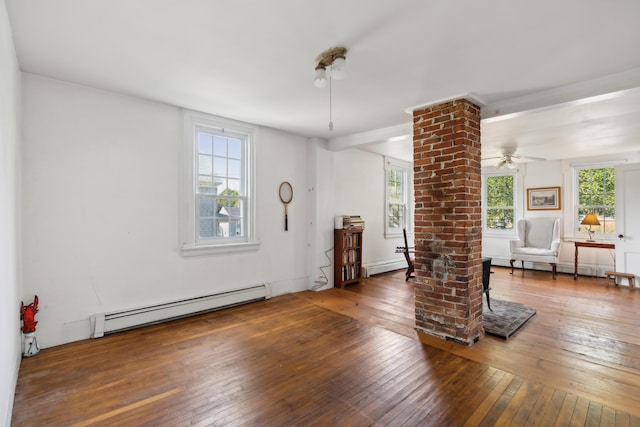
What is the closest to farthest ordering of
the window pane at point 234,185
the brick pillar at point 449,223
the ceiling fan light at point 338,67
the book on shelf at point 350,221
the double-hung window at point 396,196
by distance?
the ceiling fan light at point 338,67 < the brick pillar at point 449,223 < the window pane at point 234,185 < the book on shelf at point 350,221 < the double-hung window at point 396,196

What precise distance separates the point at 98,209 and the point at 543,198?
8.52 metres

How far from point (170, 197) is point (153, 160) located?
1.55 feet

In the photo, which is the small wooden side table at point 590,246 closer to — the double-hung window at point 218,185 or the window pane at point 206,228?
the double-hung window at point 218,185

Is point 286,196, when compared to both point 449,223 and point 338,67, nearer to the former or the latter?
point 449,223

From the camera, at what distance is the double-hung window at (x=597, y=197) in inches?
251

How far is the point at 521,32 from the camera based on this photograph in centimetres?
213

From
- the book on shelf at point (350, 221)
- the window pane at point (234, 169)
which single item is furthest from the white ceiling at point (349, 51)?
the book on shelf at point (350, 221)

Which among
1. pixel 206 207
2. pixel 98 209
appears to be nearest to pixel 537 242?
A: pixel 206 207

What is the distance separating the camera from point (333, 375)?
8.25ft

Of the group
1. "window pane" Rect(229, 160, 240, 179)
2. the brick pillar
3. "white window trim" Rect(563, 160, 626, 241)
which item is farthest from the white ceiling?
"white window trim" Rect(563, 160, 626, 241)

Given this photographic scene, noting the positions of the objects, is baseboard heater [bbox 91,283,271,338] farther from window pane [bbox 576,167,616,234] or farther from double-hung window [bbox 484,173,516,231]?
window pane [bbox 576,167,616,234]

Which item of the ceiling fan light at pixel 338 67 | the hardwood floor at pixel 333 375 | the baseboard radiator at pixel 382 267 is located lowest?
the hardwood floor at pixel 333 375

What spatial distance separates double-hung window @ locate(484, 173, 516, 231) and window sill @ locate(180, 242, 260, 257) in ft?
20.8

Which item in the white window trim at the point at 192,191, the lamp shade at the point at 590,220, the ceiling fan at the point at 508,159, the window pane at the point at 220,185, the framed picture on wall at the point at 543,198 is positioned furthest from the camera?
the framed picture on wall at the point at 543,198
